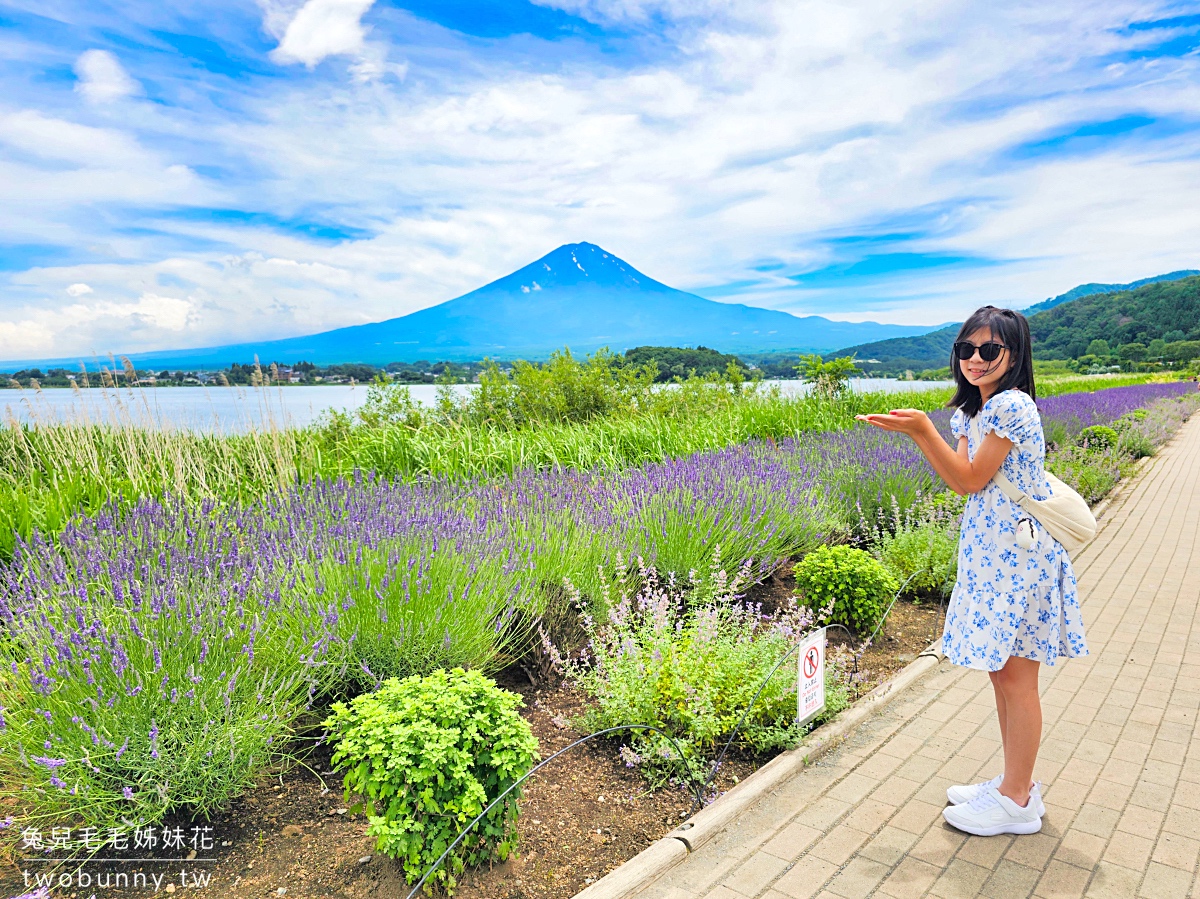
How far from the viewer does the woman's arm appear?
2.58 meters

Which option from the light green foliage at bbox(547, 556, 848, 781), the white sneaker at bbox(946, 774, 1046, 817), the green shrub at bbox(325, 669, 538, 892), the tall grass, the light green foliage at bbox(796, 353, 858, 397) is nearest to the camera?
the green shrub at bbox(325, 669, 538, 892)

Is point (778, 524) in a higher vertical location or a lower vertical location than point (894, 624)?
higher

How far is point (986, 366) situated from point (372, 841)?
2.92 m

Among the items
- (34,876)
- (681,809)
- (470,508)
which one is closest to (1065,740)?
(681,809)

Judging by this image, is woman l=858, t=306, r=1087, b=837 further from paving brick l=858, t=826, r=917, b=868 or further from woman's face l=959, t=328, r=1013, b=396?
paving brick l=858, t=826, r=917, b=868

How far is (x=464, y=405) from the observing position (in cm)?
1180

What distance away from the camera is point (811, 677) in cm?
329

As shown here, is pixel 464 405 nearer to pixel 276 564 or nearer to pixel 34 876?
pixel 276 564

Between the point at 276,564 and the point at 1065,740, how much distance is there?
13.1 ft

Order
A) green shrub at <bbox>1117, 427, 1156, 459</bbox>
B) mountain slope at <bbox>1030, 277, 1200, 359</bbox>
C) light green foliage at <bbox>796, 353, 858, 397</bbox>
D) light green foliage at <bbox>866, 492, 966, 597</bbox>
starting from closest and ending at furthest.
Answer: light green foliage at <bbox>866, 492, 966, 597</bbox>
green shrub at <bbox>1117, 427, 1156, 459</bbox>
light green foliage at <bbox>796, 353, 858, 397</bbox>
mountain slope at <bbox>1030, 277, 1200, 359</bbox>

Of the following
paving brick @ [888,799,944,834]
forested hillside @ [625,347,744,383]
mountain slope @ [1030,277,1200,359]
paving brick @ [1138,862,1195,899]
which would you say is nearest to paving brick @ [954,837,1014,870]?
paving brick @ [888,799,944,834]

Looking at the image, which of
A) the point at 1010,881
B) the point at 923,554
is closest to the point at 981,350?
the point at 1010,881

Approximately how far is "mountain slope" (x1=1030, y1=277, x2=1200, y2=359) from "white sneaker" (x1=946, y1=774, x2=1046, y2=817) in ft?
213

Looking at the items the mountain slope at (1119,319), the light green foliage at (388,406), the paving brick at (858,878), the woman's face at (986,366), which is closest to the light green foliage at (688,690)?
the paving brick at (858,878)
